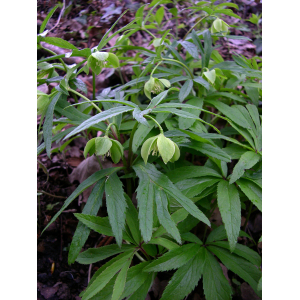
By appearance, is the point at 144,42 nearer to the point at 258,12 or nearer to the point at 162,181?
the point at 258,12

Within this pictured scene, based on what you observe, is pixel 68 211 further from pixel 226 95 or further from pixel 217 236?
pixel 226 95

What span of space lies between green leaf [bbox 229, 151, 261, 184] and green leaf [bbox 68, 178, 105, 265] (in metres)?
0.37

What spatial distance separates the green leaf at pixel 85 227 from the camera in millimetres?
643

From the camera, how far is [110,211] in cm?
64

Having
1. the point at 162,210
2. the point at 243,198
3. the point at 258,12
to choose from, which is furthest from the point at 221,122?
the point at 258,12

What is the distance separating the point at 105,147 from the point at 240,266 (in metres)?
0.51

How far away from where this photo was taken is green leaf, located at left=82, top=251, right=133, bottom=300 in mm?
620

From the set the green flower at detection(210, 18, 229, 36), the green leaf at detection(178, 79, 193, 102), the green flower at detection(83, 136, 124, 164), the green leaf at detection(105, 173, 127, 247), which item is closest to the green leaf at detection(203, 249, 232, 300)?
the green leaf at detection(105, 173, 127, 247)

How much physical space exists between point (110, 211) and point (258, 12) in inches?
80.9

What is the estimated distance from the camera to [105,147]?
2.19 feet

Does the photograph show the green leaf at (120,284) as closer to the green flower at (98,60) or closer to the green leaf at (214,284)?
the green leaf at (214,284)

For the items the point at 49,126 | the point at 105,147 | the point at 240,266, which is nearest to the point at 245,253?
the point at 240,266

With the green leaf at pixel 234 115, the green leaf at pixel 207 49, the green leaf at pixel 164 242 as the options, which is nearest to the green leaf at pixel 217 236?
the green leaf at pixel 164 242

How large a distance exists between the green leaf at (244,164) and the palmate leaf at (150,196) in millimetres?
157
